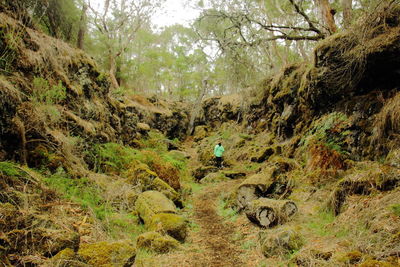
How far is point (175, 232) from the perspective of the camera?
17.3 ft

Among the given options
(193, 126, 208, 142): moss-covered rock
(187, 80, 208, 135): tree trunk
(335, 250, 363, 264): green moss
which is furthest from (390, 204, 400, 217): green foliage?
(187, 80, 208, 135): tree trunk

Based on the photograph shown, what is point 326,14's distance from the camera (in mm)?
9562

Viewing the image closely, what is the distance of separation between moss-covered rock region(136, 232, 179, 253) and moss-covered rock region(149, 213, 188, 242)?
1.13 ft

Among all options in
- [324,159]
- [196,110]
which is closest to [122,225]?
[324,159]

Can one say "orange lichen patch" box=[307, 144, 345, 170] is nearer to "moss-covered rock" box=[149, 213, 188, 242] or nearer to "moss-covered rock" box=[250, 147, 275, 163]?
"moss-covered rock" box=[149, 213, 188, 242]

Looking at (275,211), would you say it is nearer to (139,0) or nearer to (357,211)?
(357,211)

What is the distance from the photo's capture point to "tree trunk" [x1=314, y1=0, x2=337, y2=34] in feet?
30.8

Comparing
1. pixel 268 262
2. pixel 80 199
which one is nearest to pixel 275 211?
pixel 268 262

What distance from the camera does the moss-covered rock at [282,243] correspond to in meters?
4.15

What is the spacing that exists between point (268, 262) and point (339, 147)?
424cm

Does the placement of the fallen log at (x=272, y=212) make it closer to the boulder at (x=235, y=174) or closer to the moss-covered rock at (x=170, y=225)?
the moss-covered rock at (x=170, y=225)

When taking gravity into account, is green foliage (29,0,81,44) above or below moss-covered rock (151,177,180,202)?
above

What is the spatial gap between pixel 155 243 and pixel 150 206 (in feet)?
4.46

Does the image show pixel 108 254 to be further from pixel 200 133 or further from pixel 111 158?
pixel 200 133
